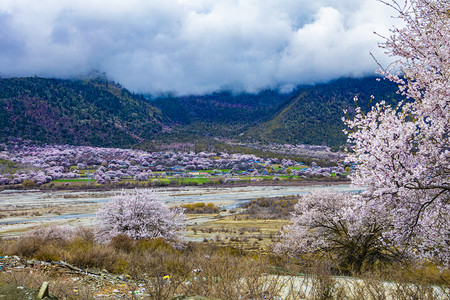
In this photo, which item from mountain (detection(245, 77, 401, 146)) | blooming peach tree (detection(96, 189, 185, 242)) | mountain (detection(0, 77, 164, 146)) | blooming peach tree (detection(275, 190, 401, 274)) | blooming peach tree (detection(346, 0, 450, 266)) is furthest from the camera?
mountain (detection(245, 77, 401, 146))

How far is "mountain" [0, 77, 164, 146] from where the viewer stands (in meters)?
151

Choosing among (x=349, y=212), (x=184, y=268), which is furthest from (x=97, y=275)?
(x=349, y=212)

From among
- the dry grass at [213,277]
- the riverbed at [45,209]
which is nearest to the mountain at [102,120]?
the riverbed at [45,209]

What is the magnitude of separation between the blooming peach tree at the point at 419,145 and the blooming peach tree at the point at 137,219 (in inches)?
555

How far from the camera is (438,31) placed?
20.2ft

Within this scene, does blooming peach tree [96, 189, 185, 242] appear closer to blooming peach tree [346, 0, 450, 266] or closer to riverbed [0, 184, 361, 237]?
riverbed [0, 184, 361, 237]

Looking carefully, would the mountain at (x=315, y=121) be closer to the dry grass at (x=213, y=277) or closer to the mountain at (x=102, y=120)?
the mountain at (x=102, y=120)

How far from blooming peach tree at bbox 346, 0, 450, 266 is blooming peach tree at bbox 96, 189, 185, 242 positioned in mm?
14090

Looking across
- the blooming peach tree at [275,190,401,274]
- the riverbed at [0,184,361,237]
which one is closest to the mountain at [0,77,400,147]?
the riverbed at [0,184,361,237]

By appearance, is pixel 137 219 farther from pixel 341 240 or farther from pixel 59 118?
pixel 59 118

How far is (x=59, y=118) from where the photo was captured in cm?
16488

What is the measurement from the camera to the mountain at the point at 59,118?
15112 cm

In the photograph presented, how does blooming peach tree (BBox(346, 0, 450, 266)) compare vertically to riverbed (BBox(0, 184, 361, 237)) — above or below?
above

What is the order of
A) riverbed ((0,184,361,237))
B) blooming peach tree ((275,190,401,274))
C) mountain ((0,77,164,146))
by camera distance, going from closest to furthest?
blooming peach tree ((275,190,401,274)) < riverbed ((0,184,361,237)) < mountain ((0,77,164,146))
